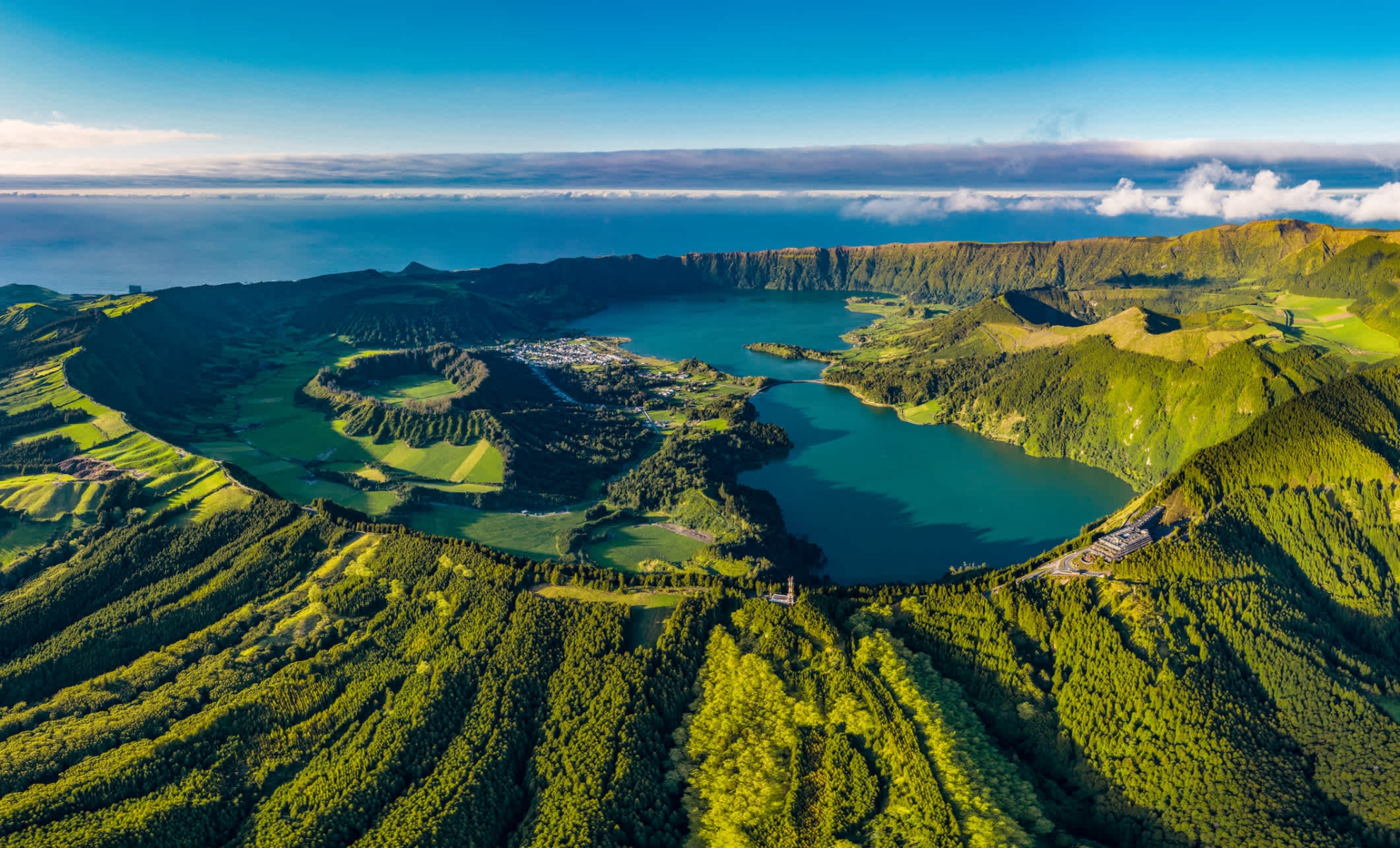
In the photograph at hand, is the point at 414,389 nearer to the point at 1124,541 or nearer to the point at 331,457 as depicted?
the point at 331,457

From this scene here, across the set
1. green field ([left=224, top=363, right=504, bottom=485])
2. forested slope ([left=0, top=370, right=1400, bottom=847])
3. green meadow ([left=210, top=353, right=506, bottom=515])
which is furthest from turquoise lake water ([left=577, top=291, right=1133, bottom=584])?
green meadow ([left=210, top=353, right=506, bottom=515])

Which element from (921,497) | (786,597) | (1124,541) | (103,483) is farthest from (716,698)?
(103,483)

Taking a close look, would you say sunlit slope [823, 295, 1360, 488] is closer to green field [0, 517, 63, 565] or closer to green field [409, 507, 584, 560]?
green field [409, 507, 584, 560]

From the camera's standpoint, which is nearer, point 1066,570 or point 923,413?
point 1066,570

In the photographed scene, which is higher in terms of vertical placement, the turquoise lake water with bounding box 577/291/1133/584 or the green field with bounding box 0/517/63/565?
the green field with bounding box 0/517/63/565

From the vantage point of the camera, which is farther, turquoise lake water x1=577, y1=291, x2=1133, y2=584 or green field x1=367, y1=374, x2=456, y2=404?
green field x1=367, y1=374, x2=456, y2=404

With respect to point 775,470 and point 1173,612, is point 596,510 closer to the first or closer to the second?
point 775,470

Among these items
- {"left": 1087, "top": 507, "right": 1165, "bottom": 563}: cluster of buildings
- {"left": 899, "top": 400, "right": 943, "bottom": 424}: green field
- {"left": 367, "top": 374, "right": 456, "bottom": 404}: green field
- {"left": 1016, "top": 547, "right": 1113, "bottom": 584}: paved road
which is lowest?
{"left": 899, "top": 400, "right": 943, "bottom": 424}: green field
